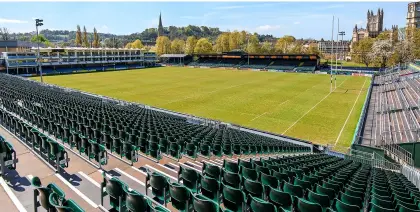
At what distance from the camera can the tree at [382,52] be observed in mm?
82056

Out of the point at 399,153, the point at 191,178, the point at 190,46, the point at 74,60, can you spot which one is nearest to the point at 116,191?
the point at 191,178

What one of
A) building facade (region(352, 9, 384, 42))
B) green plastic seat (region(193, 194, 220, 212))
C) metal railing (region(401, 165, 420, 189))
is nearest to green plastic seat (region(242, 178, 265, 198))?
green plastic seat (region(193, 194, 220, 212))

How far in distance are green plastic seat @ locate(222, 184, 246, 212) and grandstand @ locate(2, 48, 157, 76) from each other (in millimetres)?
80097

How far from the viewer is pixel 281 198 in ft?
18.3

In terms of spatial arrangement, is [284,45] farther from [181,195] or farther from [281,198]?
[181,195]

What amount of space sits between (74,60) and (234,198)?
9002 cm

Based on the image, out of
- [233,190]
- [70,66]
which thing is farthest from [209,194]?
[70,66]

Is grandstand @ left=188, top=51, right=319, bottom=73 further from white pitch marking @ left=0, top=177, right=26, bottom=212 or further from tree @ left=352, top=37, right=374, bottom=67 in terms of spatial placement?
white pitch marking @ left=0, top=177, right=26, bottom=212

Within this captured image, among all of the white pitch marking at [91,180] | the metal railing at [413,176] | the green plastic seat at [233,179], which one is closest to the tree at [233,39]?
the metal railing at [413,176]

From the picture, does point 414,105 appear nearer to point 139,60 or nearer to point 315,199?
point 315,199

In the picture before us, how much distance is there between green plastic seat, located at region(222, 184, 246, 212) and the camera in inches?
211

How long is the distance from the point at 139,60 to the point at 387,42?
2982 inches

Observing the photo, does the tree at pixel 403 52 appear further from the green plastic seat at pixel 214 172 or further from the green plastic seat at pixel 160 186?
the green plastic seat at pixel 160 186

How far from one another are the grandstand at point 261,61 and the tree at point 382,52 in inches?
636
